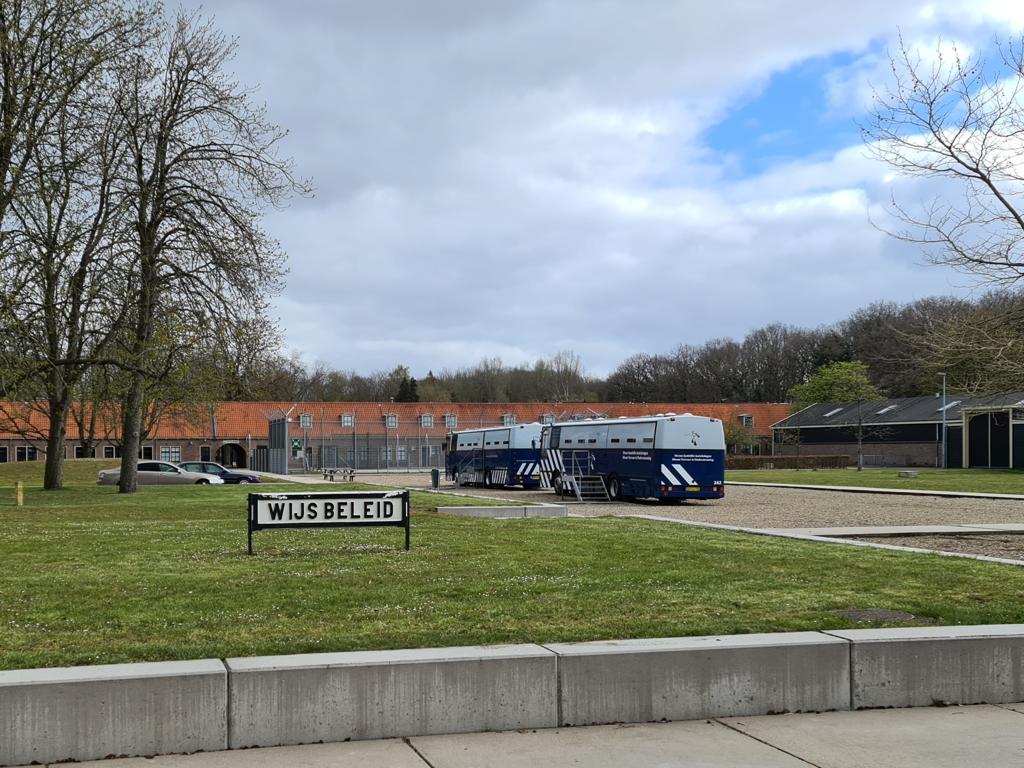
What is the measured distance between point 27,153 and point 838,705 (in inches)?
917

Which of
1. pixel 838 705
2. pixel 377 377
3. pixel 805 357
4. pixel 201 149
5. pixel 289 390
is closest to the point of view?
pixel 838 705

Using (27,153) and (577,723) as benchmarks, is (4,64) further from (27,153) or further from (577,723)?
(577,723)

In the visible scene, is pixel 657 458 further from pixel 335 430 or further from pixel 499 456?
pixel 335 430

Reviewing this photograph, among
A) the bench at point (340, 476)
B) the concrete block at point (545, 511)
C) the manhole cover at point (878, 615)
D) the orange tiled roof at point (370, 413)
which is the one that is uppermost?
the orange tiled roof at point (370, 413)

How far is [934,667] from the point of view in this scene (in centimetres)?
737

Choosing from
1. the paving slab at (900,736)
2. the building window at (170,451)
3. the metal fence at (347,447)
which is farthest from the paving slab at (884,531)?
the building window at (170,451)

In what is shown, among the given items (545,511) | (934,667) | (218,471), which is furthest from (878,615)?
(218,471)

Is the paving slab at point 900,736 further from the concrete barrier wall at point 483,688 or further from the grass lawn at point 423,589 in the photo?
the grass lawn at point 423,589

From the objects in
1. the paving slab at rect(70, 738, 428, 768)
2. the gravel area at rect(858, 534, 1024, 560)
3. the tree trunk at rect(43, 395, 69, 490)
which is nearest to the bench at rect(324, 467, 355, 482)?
the tree trunk at rect(43, 395, 69, 490)

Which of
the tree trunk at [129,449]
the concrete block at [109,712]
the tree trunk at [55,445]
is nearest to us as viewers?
the concrete block at [109,712]

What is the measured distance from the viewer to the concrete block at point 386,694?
20.7 ft

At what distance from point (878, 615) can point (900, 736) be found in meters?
2.24

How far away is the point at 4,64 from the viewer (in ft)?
81.9

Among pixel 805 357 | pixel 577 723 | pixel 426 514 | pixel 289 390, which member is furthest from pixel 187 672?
pixel 805 357
